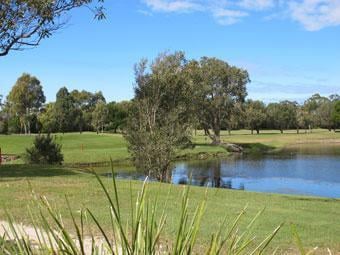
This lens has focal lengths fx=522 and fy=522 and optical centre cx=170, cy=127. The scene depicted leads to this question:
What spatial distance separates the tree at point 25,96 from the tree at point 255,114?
3956 centimetres

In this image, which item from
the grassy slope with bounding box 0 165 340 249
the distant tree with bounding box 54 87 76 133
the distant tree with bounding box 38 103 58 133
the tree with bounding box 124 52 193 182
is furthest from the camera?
the distant tree with bounding box 54 87 76 133

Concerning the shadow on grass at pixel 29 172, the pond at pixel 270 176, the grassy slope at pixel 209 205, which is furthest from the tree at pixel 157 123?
the grassy slope at pixel 209 205

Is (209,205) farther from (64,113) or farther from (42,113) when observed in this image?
(42,113)

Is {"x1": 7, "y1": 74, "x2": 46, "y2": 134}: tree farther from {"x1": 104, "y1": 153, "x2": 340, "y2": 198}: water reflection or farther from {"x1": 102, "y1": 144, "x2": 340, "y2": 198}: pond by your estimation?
{"x1": 104, "y1": 153, "x2": 340, "y2": 198}: water reflection

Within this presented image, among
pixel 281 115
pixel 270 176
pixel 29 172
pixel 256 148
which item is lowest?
pixel 270 176

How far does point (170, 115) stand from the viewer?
28172mm

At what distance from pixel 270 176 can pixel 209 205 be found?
2367 cm

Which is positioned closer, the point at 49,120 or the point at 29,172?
the point at 29,172

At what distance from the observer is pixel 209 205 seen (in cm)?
1348

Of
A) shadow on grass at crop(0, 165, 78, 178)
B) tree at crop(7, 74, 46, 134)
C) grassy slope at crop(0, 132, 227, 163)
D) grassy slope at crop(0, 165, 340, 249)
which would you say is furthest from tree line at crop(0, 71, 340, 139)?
grassy slope at crop(0, 165, 340, 249)

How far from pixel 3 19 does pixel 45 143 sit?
52.0 ft

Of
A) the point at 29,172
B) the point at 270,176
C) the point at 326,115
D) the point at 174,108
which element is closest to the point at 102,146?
the point at 270,176

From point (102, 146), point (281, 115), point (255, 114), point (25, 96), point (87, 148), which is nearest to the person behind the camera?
point (87, 148)

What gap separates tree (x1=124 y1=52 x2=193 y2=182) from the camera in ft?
91.8
